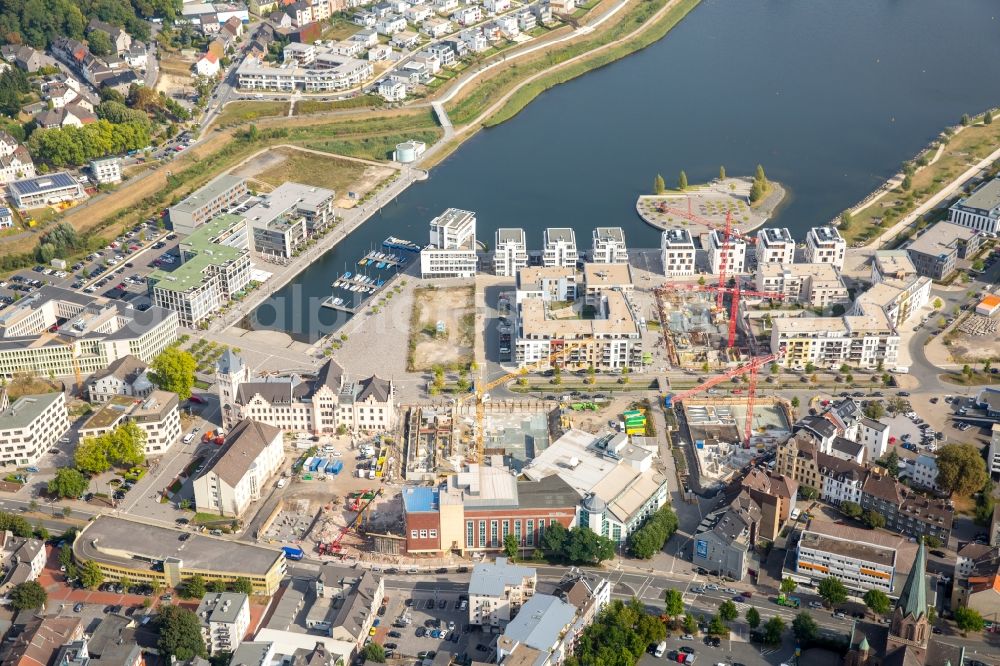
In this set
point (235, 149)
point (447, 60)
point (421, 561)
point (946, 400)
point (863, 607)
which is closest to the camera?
point (863, 607)

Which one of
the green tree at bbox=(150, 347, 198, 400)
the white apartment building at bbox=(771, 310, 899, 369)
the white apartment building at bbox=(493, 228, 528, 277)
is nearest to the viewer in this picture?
the green tree at bbox=(150, 347, 198, 400)

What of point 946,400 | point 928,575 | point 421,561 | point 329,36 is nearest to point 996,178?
point 946,400

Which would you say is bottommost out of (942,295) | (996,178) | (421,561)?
(421,561)

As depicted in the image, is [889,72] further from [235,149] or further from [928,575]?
[928,575]

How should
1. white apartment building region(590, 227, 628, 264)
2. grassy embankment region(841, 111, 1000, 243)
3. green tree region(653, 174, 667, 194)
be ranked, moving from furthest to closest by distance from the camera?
1. green tree region(653, 174, 667, 194)
2. grassy embankment region(841, 111, 1000, 243)
3. white apartment building region(590, 227, 628, 264)

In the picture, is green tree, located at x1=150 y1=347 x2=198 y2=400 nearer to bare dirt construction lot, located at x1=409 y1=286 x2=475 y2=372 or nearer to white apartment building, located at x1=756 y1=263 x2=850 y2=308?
bare dirt construction lot, located at x1=409 y1=286 x2=475 y2=372

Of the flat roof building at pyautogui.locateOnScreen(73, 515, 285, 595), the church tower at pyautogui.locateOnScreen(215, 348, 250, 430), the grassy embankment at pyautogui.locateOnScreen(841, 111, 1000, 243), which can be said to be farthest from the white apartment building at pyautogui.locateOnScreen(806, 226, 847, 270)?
the flat roof building at pyautogui.locateOnScreen(73, 515, 285, 595)
